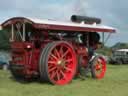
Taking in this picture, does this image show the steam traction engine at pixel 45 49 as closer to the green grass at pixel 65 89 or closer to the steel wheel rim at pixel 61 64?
the steel wheel rim at pixel 61 64

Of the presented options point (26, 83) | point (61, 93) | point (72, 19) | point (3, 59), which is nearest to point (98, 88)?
point (61, 93)

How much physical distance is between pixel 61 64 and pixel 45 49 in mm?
950

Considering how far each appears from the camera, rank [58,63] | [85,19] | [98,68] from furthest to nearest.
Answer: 1. [98,68]
2. [85,19]
3. [58,63]

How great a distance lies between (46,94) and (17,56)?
10.7 ft

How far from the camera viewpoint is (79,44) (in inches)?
630

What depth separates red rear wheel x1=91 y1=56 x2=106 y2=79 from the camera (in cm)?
1622

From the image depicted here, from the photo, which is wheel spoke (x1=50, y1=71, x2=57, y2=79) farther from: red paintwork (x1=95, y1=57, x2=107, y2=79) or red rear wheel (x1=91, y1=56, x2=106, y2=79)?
red paintwork (x1=95, y1=57, x2=107, y2=79)

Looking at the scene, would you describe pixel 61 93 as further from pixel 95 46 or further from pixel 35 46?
pixel 95 46

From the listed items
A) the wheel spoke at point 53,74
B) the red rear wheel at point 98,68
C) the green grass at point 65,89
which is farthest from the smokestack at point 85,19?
the wheel spoke at point 53,74

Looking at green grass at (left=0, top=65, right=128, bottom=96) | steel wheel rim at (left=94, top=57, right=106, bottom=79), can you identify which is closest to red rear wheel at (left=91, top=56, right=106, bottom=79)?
steel wheel rim at (left=94, top=57, right=106, bottom=79)

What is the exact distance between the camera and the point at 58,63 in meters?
14.2

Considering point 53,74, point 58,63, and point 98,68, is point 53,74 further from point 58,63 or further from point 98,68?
point 98,68

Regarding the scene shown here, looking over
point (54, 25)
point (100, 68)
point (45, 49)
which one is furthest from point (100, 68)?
point (45, 49)

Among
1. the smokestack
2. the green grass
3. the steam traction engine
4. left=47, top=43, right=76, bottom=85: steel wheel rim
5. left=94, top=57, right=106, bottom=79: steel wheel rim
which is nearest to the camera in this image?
the green grass
